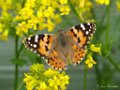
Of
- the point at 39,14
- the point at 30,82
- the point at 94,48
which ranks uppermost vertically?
the point at 39,14

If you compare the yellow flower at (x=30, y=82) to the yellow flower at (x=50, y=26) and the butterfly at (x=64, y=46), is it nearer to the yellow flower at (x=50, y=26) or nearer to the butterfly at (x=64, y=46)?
the butterfly at (x=64, y=46)

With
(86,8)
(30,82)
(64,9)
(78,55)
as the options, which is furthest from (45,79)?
(86,8)

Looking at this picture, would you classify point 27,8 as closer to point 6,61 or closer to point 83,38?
point 83,38

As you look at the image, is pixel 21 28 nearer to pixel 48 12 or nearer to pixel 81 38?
pixel 48 12

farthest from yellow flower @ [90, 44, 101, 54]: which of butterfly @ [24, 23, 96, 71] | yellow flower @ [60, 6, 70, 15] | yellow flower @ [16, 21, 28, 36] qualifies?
yellow flower @ [16, 21, 28, 36]

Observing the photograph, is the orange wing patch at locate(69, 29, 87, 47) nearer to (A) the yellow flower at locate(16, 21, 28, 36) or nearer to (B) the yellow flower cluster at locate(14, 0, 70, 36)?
(B) the yellow flower cluster at locate(14, 0, 70, 36)

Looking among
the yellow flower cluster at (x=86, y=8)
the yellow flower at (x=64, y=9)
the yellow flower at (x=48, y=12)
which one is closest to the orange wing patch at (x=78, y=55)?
the yellow flower at (x=64, y=9)

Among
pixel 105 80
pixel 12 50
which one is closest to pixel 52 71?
pixel 105 80
